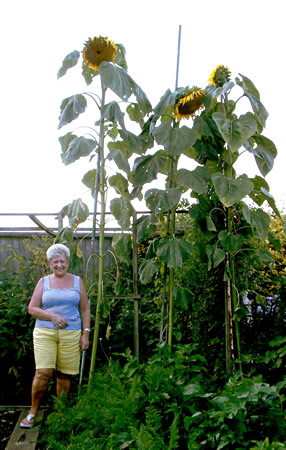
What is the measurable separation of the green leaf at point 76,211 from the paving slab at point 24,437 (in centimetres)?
125

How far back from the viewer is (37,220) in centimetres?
394

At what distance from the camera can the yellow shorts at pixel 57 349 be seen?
10.1 ft

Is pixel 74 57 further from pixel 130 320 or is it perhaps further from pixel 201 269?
pixel 130 320

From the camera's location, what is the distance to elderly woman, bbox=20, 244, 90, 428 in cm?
309

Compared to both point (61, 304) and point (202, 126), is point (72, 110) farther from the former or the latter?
point (61, 304)

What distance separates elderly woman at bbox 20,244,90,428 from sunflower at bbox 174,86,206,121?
1.10 meters

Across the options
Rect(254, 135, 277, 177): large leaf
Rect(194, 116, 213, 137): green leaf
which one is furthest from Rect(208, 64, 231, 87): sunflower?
Rect(254, 135, 277, 177): large leaf

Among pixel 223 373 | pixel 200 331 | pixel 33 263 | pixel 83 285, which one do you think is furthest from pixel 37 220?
pixel 223 373

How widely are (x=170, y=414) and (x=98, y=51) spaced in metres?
2.11

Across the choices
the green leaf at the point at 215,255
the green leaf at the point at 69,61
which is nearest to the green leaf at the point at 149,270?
the green leaf at the point at 215,255

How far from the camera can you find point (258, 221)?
9.02 ft

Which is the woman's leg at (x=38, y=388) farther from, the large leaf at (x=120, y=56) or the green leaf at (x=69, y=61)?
the large leaf at (x=120, y=56)

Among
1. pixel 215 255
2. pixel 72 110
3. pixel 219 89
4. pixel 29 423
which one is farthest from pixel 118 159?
pixel 29 423

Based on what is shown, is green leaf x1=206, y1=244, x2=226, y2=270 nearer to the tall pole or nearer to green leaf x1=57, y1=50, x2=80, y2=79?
the tall pole
